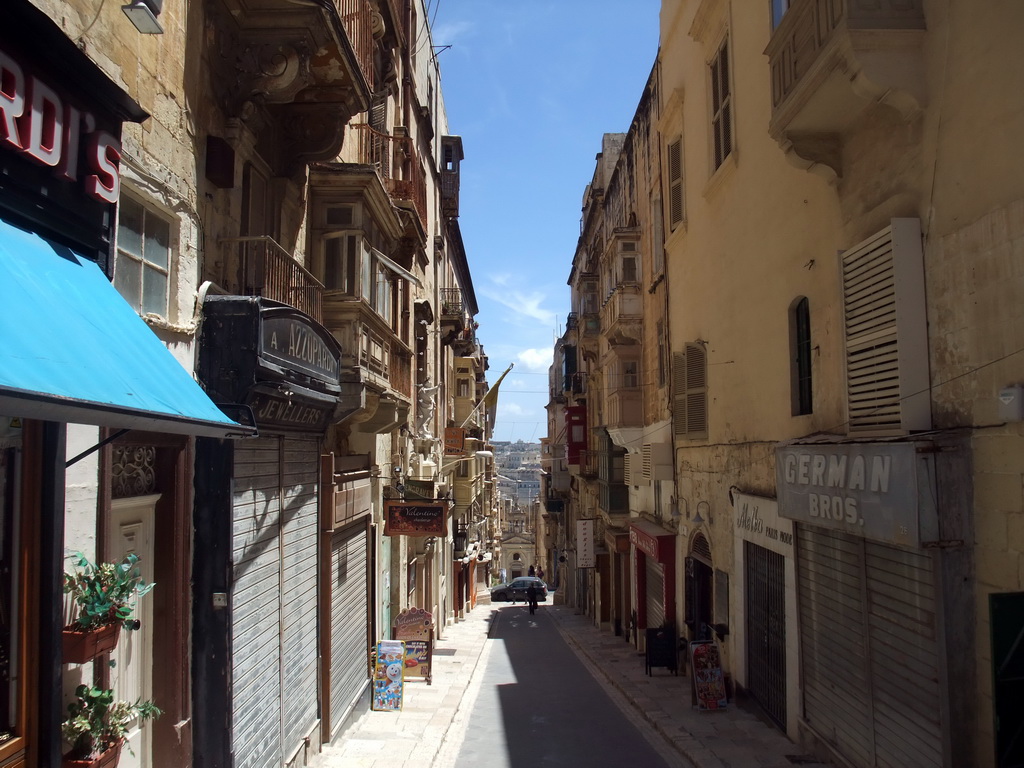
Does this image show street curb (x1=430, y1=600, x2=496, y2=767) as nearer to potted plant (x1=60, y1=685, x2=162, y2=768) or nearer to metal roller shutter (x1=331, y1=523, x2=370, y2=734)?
metal roller shutter (x1=331, y1=523, x2=370, y2=734)

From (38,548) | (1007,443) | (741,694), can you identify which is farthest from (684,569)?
(38,548)

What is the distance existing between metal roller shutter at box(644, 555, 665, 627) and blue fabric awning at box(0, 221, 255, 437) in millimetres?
14994

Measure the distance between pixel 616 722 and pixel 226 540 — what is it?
809 centimetres

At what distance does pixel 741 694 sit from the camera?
1221 centimetres

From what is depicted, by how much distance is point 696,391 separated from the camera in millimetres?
15250

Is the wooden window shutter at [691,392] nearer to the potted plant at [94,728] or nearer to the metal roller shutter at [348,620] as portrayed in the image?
the metal roller shutter at [348,620]

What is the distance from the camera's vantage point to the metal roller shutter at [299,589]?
29.6 ft

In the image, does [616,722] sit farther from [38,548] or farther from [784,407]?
[38,548]

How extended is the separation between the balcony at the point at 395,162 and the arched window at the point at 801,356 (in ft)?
25.3

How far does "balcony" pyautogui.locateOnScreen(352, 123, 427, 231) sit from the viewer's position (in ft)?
46.8

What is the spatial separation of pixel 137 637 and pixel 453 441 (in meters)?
23.7

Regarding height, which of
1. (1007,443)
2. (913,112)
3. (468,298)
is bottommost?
(1007,443)

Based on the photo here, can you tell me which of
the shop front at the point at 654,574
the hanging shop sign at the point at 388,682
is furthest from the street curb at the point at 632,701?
the hanging shop sign at the point at 388,682

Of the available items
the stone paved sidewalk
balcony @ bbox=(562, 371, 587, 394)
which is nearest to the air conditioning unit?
the stone paved sidewalk
